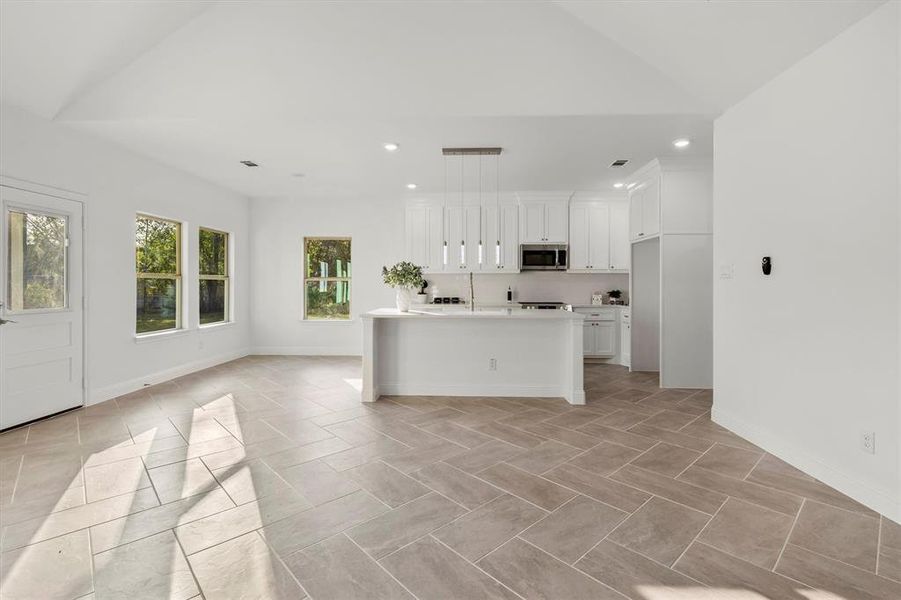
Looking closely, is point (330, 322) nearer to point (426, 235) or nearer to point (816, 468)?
point (426, 235)

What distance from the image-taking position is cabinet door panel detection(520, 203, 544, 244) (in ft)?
22.3

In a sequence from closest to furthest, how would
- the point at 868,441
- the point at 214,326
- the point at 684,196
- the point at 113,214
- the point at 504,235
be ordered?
the point at 868,441 < the point at 113,214 < the point at 684,196 < the point at 214,326 < the point at 504,235

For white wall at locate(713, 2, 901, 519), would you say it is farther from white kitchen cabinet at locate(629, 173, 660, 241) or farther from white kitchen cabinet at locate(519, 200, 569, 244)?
white kitchen cabinet at locate(519, 200, 569, 244)

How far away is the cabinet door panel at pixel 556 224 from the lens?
267 inches

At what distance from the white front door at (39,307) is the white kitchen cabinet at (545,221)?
5590 millimetres

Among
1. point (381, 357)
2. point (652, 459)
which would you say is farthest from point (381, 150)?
point (652, 459)

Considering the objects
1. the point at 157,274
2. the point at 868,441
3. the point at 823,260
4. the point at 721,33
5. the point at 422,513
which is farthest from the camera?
the point at 157,274

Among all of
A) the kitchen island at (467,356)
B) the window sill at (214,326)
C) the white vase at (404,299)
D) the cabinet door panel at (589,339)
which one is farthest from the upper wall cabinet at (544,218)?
the window sill at (214,326)

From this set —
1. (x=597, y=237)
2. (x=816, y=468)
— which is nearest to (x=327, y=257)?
(x=597, y=237)

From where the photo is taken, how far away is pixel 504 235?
6.87 metres

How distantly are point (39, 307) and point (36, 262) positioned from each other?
0.40 m

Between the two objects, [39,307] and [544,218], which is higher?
[544,218]

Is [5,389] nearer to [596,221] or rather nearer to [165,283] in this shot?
[165,283]

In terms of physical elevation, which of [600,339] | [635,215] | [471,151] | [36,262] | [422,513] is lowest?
[422,513]
